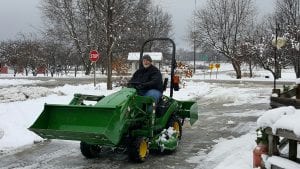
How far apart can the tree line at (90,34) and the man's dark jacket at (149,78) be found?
16.8 meters

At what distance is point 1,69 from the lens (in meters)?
62.4

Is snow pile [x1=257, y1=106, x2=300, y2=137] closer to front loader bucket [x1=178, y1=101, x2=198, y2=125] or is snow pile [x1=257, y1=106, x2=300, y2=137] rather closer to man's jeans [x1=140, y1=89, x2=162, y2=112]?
man's jeans [x1=140, y1=89, x2=162, y2=112]

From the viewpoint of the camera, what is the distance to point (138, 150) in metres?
8.63

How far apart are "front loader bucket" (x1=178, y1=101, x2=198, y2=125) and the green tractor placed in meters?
1.47

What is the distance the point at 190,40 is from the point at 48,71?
63.3 feet

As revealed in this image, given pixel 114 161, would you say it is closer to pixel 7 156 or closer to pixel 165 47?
pixel 7 156

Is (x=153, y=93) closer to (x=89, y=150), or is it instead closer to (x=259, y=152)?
(x=89, y=150)

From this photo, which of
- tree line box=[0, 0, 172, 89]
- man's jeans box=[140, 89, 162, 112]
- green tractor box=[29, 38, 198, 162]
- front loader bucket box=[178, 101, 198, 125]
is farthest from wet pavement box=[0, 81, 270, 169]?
tree line box=[0, 0, 172, 89]

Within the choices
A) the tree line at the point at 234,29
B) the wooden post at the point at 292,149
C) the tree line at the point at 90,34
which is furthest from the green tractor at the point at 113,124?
the tree line at the point at 234,29

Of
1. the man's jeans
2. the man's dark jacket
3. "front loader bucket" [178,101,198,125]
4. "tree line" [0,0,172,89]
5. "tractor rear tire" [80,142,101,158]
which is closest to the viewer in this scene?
"tractor rear tire" [80,142,101,158]

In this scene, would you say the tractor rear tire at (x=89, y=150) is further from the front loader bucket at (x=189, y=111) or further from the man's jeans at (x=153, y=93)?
the front loader bucket at (x=189, y=111)

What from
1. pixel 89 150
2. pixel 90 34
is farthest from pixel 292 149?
pixel 90 34

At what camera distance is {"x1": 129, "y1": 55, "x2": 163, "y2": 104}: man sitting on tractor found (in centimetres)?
951

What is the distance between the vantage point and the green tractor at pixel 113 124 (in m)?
8.09
